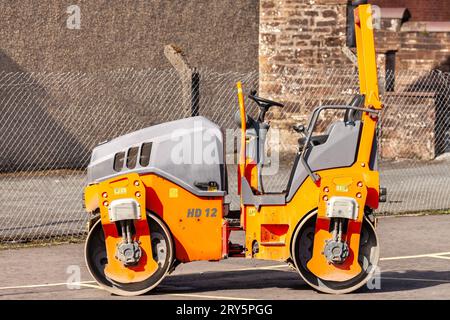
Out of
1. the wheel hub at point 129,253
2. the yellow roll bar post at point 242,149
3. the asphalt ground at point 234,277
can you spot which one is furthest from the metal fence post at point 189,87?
the wheel hub at point 129,253

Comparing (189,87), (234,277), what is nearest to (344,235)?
(234,277)

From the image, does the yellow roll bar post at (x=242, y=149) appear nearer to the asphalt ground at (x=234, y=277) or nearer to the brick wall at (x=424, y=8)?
the asphalt ground at (x=234, y=277)

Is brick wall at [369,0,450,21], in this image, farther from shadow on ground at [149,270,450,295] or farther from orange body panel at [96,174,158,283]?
orange body panel at [96,174,158,283]

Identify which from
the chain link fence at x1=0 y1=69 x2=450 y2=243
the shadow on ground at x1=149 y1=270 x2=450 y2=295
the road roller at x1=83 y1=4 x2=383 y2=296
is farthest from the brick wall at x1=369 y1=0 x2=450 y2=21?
the road roller at x1=83 y1=4 x2=383 y2=296

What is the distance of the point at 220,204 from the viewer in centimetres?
1081

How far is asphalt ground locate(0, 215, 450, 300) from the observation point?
10.9 metres

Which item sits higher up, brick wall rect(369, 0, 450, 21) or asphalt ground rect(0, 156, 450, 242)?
brick wall rect(369, 0, 450, 21)

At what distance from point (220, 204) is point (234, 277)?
141cm

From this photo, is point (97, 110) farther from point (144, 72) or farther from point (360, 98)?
point (360, 98)

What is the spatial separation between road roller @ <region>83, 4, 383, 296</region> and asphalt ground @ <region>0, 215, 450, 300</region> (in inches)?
11.1

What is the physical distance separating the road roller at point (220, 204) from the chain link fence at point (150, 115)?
9627 millimetres

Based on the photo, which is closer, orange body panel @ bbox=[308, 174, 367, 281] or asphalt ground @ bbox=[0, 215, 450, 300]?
orange body panel @ bbox=[308, 174, 367, 281]

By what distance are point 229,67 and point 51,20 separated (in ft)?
15.5

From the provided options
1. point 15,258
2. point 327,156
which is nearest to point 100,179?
point 327,156
